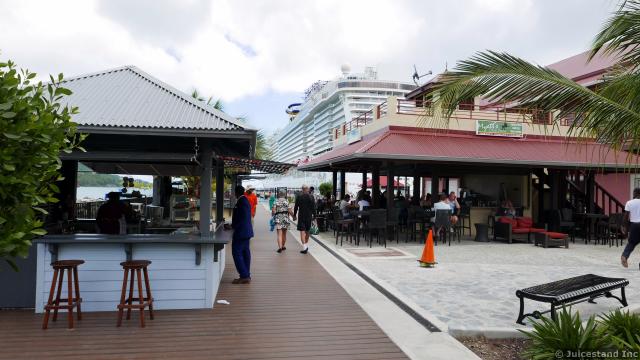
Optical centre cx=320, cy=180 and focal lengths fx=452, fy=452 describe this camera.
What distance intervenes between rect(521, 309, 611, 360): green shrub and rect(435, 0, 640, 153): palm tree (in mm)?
2159

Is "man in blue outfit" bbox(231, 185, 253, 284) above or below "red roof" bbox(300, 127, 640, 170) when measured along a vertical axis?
below

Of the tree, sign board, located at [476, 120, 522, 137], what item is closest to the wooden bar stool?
the tree

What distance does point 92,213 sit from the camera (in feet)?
52.8

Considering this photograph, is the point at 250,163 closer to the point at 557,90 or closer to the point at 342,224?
the point at 342,224

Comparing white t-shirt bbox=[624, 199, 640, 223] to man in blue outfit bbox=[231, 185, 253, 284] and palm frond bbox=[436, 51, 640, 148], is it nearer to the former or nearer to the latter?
palm frond bbox=[436, 51, 640, 148]

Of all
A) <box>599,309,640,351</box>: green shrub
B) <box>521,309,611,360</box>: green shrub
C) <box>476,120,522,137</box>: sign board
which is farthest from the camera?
<box>476,120,522,137</box>: sign board

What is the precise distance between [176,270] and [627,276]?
8166 millimetres

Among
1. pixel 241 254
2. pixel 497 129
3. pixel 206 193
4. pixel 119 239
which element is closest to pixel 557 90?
pixel 206 193

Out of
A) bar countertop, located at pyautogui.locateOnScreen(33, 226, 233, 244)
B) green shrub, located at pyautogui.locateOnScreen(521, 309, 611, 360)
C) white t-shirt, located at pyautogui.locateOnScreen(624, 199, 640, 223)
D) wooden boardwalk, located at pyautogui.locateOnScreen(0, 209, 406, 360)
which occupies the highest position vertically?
white t-shirt, located at pyautogui.locateOnScreen(624, 199, 640, 223)

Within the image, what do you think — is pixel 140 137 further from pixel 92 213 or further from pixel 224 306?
pixel 92 213

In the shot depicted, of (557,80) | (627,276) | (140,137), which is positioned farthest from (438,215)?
(140,137)

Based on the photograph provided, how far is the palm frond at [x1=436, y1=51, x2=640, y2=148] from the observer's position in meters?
4.95

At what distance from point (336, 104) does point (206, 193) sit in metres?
64.8

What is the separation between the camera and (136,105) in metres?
6.17
